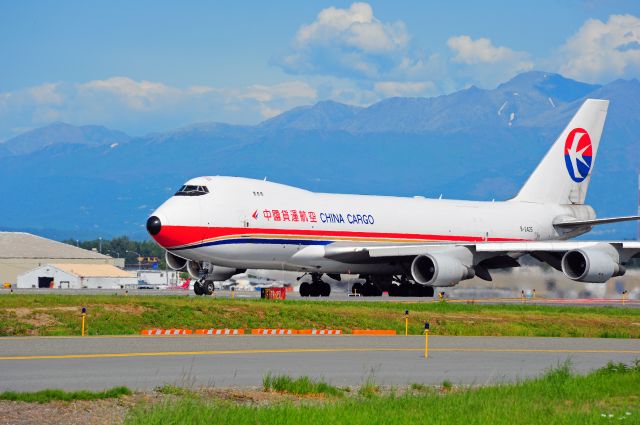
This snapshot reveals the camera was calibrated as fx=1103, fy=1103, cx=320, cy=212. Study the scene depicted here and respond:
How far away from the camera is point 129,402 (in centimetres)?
1780

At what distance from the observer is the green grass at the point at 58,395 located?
17422mm

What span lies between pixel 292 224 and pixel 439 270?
7655 millimetres

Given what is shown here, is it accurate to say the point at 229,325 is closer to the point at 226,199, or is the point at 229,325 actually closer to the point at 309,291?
the point at 226,199

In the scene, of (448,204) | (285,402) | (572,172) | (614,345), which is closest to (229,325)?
(614,345)

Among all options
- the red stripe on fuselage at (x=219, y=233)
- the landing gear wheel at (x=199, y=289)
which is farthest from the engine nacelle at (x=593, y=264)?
the landing gear wheel at (x=199, y=289)

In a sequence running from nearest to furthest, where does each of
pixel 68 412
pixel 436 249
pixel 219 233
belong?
pixel 68 412 → pixel 219 233 → pixel 436 249

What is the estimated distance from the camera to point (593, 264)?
5491 cm

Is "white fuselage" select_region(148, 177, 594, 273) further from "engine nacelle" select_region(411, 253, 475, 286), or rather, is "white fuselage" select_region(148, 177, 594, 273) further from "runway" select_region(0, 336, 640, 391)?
"runway" select_region(0, 336, 640, 391)

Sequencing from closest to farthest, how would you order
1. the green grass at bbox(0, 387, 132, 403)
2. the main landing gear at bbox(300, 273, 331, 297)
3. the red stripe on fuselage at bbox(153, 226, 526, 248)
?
1. the green grass at bbox(0, 387, 132, 403)
2. the red stripe on fuselage at bbox(153, 226, 526, 248)
3. the main landing gear at bbox(300, 273, 331, 297)

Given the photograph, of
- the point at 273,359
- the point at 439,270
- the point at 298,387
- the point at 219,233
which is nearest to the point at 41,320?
the point at 273,359

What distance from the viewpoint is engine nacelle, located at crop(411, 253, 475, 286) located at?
5500 cm

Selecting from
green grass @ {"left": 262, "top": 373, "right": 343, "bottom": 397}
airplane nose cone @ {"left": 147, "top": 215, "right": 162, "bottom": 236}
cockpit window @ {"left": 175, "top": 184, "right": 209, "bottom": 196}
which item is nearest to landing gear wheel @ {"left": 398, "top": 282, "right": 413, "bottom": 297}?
cockpit window @ {"left": 175, "top": 184, "right": 209, "bottom": 196}

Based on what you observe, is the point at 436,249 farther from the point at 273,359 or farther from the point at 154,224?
the point at 273,359

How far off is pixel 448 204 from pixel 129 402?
47955 millimetres
